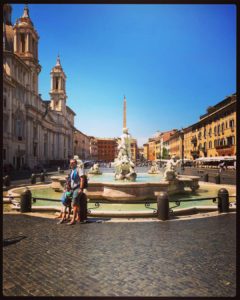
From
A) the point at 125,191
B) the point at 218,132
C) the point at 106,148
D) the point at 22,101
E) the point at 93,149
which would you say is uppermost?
the point at 22,101

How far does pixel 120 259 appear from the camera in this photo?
5.09m

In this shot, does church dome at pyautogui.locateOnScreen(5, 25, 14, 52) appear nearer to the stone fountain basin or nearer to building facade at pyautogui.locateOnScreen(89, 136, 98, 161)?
the stone fountain basin

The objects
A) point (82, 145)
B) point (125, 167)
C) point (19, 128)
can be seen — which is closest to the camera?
point (125, 167)

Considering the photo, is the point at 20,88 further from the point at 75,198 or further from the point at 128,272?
the point at 128,272

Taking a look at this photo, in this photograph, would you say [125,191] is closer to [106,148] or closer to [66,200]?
[66,200]

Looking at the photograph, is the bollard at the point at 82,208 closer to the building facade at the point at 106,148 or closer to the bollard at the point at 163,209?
the bollard at the point at 163,209

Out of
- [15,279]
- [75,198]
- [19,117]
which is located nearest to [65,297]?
[15,279]

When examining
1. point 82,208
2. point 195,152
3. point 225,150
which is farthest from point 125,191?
point 195,152

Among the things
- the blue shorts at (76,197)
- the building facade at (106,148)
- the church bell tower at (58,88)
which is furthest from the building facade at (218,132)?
the building facade at (106,148)

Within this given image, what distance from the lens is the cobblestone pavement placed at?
401 cm

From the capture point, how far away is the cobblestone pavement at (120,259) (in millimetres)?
4012

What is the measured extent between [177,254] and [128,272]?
4.19 feet

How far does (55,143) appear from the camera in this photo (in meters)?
82.2

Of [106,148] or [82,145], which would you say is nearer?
[82,145]
